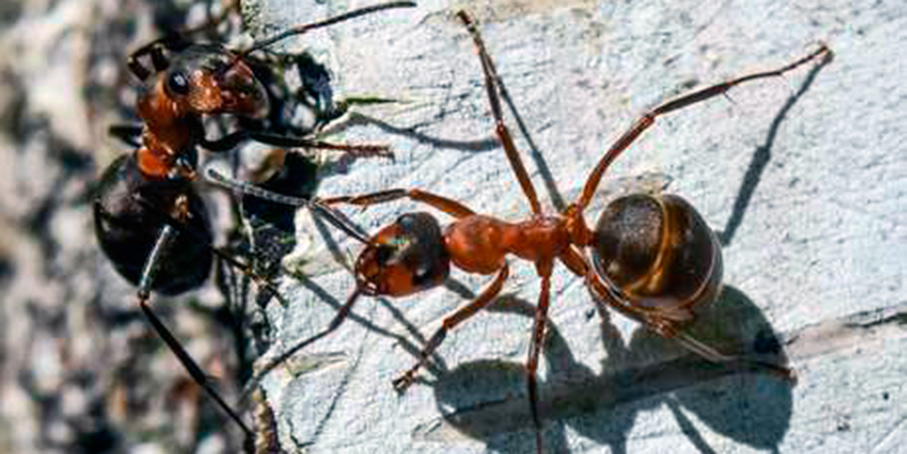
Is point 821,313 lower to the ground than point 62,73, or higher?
lower

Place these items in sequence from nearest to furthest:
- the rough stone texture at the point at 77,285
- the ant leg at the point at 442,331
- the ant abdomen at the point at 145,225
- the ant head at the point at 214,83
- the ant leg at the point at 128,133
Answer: the ant leg at the point at 442,331
the ant head at the point at 214,83
the ant abdomen at the point at 145,225
the ant leg at the point at 128,133
the rough stone texture at the point at 77,285

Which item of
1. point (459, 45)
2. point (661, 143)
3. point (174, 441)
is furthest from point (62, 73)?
point (661, 143)

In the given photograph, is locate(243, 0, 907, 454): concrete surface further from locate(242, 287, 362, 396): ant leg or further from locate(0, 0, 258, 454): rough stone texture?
locate(0, 0, 258, 454): rough stone texture

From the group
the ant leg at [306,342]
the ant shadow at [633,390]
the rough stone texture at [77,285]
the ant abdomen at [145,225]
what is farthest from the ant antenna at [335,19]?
the rough stone texture at [77,285]

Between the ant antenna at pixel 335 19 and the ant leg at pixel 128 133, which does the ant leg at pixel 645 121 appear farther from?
the ant leg at pixel 128 133

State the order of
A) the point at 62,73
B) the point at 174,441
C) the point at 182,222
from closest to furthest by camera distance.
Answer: the point at 182,222, the point at 174,441, the point at 62,73

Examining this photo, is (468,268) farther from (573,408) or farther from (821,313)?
(821,313)

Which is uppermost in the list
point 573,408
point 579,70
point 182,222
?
point 182,222
